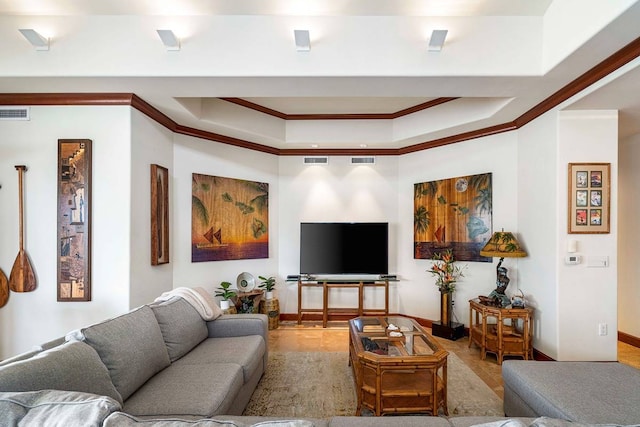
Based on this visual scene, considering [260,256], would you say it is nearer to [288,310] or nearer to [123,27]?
[288,310]

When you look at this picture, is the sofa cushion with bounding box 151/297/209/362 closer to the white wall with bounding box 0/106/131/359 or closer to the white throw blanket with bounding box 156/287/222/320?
the white throw blanket with bounding box 156/287/222/320

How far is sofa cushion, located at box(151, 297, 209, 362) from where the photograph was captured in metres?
2.60

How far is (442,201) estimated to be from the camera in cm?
512

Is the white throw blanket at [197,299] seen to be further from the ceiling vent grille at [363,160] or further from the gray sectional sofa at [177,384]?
the ceiling vent grille at [363,160]

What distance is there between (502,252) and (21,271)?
4939 mm

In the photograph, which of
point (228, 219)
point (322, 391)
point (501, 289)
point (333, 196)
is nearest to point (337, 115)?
point (333, 196)

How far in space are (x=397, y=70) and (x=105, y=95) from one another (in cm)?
275

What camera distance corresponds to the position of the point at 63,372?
1507 mm

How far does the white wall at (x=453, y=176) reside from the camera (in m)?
4.43

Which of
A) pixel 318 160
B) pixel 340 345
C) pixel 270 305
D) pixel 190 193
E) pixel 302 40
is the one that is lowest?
pixel 340 345

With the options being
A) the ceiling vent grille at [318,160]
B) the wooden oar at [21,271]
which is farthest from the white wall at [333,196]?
the wooden oar at [21,271]

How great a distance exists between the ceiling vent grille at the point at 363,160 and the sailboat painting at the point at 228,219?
4.83ft

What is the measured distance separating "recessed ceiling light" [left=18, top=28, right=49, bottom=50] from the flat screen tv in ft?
11.8

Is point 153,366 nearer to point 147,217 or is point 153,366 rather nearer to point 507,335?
point 147,217
